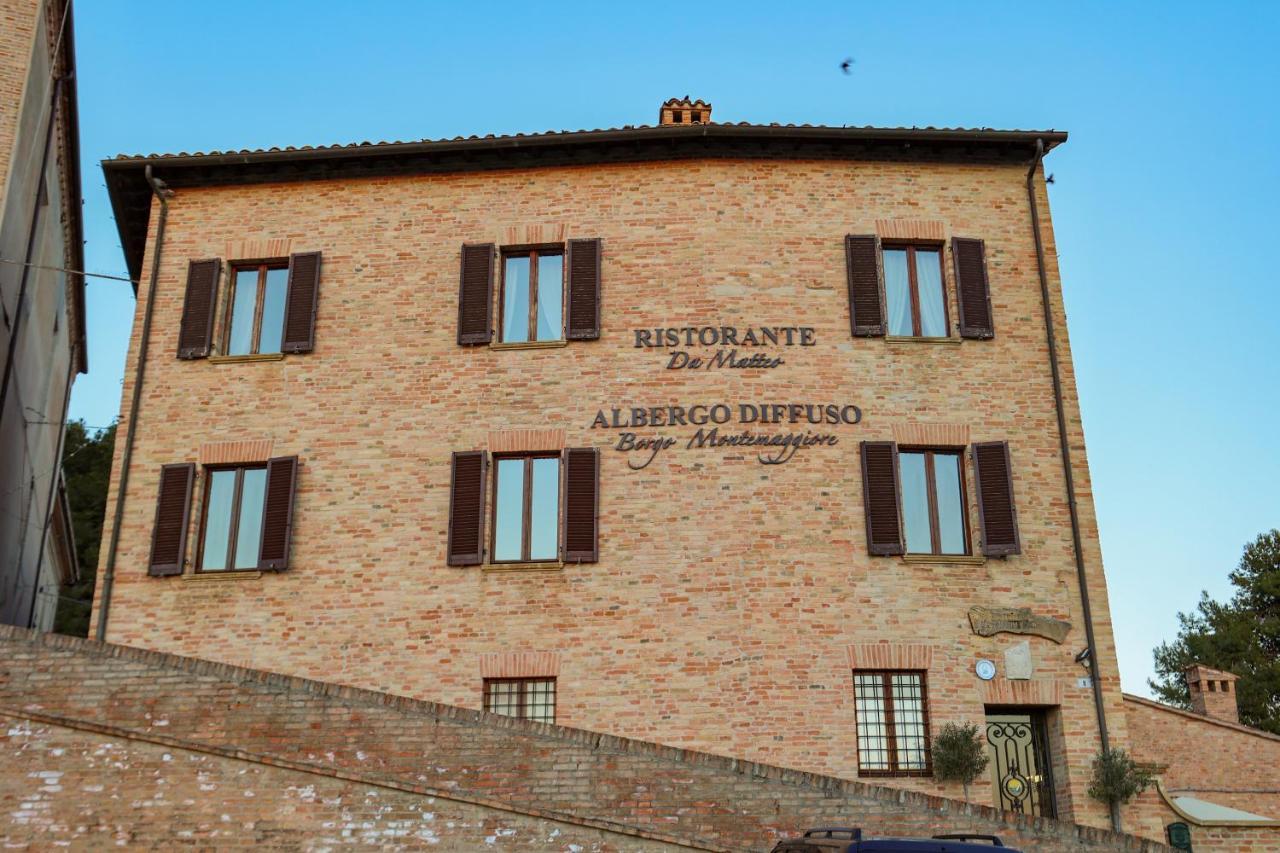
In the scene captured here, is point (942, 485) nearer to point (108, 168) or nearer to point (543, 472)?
point (543, 472)

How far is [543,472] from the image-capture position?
1727 centimetres

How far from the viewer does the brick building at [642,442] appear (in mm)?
16031

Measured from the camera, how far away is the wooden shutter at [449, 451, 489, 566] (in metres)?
16.6

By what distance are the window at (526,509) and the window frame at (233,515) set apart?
3.25 meters

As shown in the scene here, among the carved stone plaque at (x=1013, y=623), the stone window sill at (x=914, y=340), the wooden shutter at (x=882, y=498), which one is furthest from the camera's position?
the stone window sill at (x=914, y=340)

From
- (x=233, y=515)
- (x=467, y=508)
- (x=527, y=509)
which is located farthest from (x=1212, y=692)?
(x=233, y=515)

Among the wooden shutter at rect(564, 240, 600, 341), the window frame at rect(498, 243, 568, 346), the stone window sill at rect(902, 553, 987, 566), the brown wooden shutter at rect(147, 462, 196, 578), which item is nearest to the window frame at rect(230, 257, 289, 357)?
the brown wooden shutter at rect(147, 462, 196, 578)

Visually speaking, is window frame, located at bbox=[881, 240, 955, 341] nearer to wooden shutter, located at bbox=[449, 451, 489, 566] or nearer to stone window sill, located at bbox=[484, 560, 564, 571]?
stone window sill, located at bbox=[484, 560, 564, 571]

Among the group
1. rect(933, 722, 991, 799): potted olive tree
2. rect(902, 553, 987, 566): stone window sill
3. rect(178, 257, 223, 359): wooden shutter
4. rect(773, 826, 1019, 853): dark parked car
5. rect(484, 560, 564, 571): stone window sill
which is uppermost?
rect(178, 257, 223, 359): wooden shutter

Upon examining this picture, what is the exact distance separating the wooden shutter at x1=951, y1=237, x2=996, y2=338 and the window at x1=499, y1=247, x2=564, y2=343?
5635 mm

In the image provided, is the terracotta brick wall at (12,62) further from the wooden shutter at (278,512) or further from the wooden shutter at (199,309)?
the wooden shutter at (278,512)

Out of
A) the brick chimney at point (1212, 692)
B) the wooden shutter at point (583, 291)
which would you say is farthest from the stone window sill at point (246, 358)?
the brick chimney at point (1212, 692)

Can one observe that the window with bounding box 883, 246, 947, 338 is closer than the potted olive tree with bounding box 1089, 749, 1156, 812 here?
No

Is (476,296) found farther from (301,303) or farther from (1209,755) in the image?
(1209,755)
